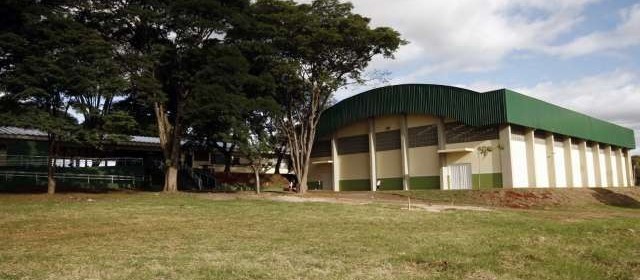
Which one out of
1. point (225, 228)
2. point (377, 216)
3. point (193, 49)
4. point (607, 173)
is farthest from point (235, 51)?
point (607, 173)

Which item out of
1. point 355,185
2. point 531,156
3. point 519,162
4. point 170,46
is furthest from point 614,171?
point 170,46

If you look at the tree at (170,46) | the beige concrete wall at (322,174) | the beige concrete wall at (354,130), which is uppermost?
the tree at (170,46)

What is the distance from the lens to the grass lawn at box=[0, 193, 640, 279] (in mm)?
8273

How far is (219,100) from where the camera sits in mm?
29297

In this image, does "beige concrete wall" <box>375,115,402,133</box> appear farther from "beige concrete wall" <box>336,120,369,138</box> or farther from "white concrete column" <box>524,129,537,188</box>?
"white concrete column" <box>524,129,537,188</box>

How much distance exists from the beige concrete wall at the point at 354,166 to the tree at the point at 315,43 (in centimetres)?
987

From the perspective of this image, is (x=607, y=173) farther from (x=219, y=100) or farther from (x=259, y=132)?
(x=219, y=100)

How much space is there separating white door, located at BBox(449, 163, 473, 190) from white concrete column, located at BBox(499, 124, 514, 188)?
107 inches

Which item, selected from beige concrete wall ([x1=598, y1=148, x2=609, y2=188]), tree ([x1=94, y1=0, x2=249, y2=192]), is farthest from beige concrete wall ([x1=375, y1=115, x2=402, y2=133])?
beige concrete wall ([x1=598, y1=148, x2=609, y2=188])

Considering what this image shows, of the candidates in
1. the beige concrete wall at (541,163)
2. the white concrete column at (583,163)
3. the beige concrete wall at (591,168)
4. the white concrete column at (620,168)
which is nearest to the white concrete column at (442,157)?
the beige concrete wall at (541,163)

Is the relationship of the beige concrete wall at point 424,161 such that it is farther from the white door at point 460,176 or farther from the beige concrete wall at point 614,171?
the beige concrete wall at point 614,171

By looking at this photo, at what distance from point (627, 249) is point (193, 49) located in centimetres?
2524

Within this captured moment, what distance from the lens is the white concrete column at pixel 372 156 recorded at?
4578 centimetres

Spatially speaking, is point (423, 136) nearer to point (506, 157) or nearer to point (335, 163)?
point (506, 157)
